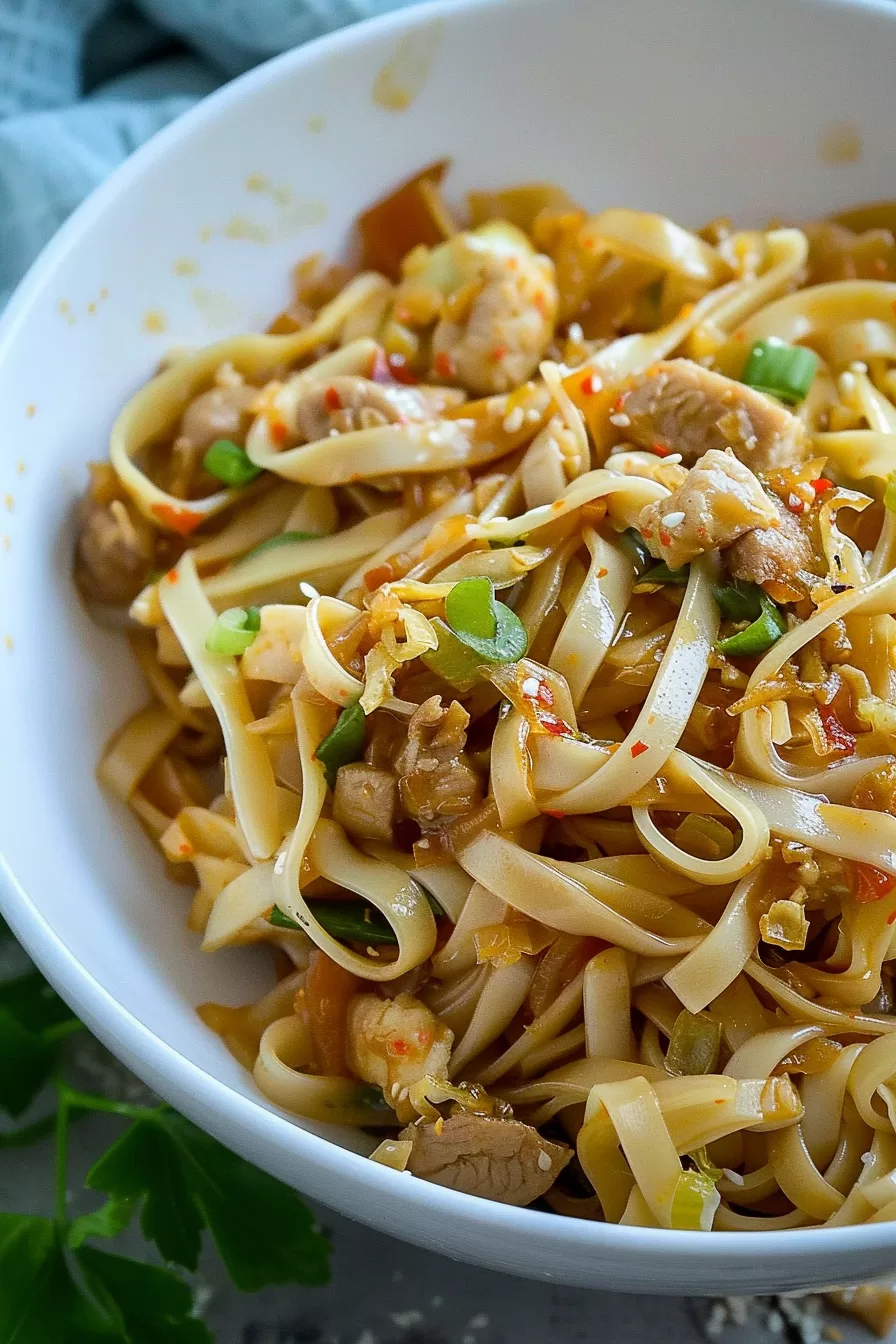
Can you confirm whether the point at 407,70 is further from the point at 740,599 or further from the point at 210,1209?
the point at 210,1209

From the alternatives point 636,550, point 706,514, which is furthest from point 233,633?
point 706,514

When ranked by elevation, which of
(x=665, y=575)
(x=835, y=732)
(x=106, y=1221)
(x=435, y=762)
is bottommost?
(x=106, y=1221)

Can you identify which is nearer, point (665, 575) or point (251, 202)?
point (665, 575)

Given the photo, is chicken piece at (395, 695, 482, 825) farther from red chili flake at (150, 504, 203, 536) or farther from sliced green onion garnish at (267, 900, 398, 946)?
red chili flake at (150, 504, 203, 536)

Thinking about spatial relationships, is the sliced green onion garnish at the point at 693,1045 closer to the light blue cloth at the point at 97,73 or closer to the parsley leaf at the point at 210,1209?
the parsley leaf at the point at 210,1209

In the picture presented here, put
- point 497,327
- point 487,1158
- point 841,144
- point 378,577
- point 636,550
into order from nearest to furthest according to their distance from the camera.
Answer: point 487,1158, point 636,550, point 378,577, point 497,327, point 841,144

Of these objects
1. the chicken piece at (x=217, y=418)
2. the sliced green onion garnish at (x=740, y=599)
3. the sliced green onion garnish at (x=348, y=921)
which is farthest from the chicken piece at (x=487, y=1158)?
the chicken piece at (x=217, y=418)

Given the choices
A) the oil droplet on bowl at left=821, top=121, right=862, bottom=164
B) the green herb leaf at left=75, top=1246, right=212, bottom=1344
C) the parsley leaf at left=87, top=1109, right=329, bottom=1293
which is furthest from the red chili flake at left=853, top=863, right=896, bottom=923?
the oil droplet on bowl at left=821, top=121, right=862, bottom=164

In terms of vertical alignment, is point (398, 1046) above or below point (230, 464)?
below

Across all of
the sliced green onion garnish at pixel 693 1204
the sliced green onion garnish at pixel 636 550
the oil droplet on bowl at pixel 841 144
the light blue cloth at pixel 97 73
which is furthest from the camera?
the light blue cloth at pixel 97 73
